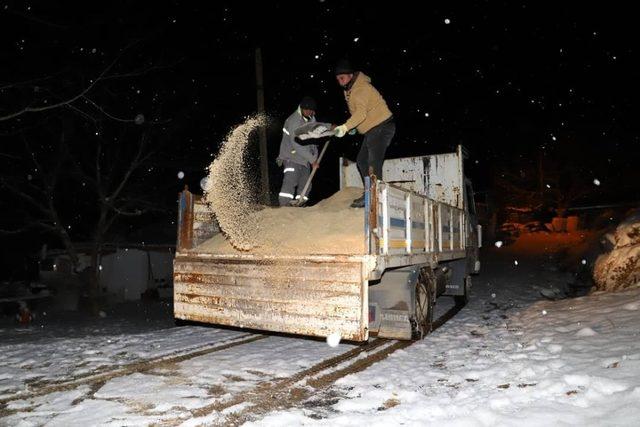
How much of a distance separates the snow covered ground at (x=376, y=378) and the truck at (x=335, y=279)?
50 cm

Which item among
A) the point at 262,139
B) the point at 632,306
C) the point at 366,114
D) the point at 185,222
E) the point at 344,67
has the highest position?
the point at 262,139

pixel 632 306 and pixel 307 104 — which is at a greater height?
pixel 307 104

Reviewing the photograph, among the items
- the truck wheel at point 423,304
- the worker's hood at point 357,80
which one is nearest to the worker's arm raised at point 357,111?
the worker's hood at point 357,80

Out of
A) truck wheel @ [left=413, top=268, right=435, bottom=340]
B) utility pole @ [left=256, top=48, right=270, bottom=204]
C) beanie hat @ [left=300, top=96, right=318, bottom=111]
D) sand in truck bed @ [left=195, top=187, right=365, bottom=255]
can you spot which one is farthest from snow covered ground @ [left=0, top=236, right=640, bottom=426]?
utility pole @ [left=256, top=48, right=270, bottom=204]

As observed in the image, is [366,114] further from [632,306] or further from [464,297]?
[464,297]

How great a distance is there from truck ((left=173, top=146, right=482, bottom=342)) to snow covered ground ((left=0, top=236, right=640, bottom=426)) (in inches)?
19.6

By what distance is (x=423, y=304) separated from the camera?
21.5 ft

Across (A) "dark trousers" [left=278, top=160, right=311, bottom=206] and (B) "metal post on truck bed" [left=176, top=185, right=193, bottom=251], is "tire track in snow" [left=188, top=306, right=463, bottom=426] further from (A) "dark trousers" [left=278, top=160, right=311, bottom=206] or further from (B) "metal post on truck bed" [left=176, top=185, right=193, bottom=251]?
(A) "dark trousers" [left=278, top=160, right=311, bottom=206]

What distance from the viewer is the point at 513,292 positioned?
Result: 1320 cm

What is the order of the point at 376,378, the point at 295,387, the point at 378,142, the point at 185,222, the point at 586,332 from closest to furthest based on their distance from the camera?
the point at 295,387, the point at 376,378, the point at 586,332, the point at 185,222, the point at 378,142

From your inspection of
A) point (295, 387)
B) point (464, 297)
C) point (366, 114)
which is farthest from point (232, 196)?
point (464, 297)

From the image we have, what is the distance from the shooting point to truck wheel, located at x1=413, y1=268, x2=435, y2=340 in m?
6.16

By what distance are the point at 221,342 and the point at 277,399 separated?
2390mm

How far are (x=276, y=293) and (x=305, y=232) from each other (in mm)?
914
